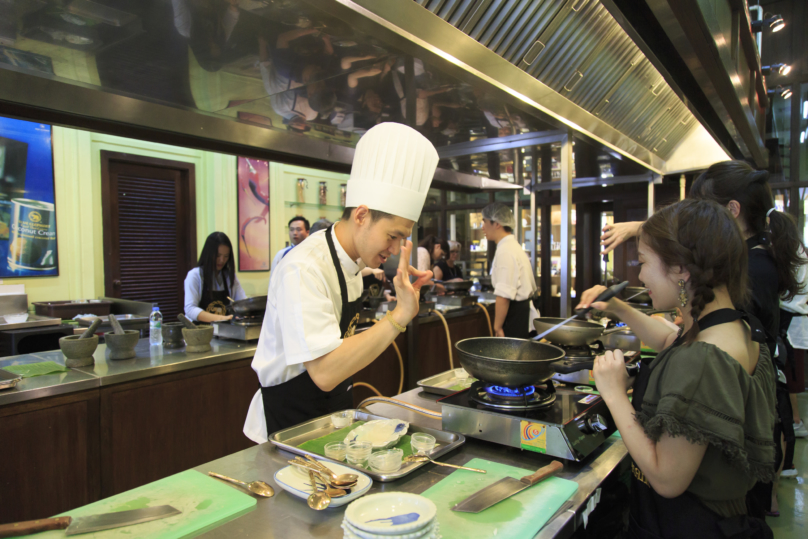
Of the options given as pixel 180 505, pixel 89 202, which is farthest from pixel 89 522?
pixel 89 202

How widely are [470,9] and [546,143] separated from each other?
1.92m

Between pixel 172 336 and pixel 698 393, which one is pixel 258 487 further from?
pixel 172 336

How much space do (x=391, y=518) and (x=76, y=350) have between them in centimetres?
223

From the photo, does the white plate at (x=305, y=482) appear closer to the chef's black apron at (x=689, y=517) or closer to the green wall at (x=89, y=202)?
the chef's black apron at (x=689, y=517)

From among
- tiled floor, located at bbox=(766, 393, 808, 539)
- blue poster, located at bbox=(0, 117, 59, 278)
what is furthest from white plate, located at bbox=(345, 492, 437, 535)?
blue poster, located at bbox=(0, 117, 59, 278)

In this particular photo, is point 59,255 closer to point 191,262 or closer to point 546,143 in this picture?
point 191,262

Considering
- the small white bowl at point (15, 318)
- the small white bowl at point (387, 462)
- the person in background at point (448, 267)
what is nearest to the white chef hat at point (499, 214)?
the person in background at point (448, 267)

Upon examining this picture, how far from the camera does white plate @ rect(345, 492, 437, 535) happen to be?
0.86 meters

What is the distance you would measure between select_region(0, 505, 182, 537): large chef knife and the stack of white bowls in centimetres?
43

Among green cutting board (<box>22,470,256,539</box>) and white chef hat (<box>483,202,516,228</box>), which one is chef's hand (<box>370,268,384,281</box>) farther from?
green cutting board (<box>22,470,256,539</box>)

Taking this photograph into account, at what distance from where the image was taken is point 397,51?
204cm

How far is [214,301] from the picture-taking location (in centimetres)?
402

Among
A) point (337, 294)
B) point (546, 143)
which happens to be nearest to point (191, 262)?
point (546, 143)

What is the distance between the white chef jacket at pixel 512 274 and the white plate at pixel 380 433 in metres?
2.95
